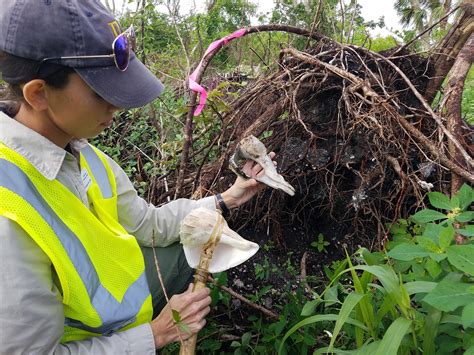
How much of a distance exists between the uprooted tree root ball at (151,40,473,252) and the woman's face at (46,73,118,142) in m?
0.89

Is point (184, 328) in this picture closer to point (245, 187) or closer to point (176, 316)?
point (176, 316)

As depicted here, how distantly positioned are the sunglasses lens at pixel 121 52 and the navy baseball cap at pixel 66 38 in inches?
0.5

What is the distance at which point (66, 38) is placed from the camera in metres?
0.94

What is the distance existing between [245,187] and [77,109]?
77cm

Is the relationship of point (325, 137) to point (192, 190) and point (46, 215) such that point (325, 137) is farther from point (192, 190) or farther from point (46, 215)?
point (46, 215)

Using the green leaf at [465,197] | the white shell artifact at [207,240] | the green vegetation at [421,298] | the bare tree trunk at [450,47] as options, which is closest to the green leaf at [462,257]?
the green vegetation at [421,298]

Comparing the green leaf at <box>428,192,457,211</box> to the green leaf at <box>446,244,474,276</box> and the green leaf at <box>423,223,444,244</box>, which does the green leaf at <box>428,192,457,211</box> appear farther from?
the green leaf at <box>446,244,474,276</box>

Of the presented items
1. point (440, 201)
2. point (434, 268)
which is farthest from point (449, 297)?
point (440, 201)

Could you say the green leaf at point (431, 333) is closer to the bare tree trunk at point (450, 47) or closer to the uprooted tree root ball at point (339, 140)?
the uprooted tree root ball at point (339, 140)

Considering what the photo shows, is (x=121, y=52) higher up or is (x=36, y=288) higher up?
(x=121, y=52)

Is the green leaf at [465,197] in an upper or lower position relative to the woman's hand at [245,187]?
upper

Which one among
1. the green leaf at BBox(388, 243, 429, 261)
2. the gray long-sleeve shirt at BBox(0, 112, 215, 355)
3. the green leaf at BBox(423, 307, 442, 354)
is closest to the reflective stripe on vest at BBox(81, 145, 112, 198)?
the gray long-sleeve shirt at BBox(0, 112, 215, 355)

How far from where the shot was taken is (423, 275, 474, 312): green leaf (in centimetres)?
84

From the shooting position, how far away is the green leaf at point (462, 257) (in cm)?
86
